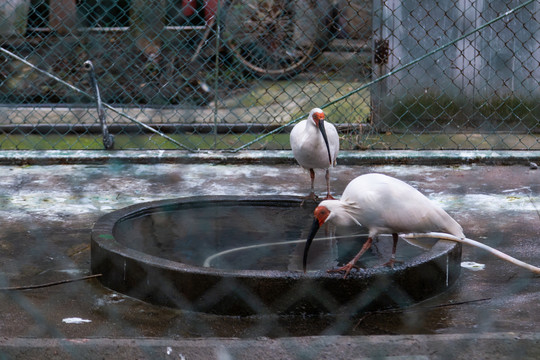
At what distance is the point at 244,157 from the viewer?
5.77 m

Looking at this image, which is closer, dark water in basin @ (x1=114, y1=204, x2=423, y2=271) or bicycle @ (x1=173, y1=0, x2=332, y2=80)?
dark water in basin @ (x1=114, y1=204, x2=423, y2=271)

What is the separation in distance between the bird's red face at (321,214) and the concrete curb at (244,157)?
2.42m

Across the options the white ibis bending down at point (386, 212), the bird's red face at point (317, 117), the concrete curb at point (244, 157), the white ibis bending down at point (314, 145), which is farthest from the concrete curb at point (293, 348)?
the concrete curb at point (244, 157)

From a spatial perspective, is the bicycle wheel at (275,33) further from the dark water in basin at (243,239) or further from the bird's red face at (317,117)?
the dark water in basin at (243,239)

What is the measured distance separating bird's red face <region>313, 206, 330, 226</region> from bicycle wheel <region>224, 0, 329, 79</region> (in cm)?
627

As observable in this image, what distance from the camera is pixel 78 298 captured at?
3.28m

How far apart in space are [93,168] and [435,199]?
2.34m

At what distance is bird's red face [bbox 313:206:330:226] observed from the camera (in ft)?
10.9

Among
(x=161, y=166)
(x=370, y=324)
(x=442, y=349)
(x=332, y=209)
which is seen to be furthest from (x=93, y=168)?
(x=442, y=349)

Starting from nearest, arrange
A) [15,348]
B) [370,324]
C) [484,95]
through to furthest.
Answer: [15,348], [370,324], [484,95]

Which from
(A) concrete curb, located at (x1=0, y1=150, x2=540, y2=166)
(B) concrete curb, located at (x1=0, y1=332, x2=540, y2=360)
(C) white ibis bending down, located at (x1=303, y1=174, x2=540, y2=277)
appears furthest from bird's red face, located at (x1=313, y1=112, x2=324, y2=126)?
(B) concrete curb, located at (x1=0, y1=332, x2=540, y2=360)

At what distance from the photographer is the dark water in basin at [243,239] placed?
145 inches

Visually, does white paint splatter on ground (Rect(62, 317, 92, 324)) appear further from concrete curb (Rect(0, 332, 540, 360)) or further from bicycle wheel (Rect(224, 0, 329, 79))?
bicycle wheel (Rect(224, 0, 329, 79))

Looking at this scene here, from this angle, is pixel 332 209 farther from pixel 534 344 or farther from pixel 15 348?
pixel 15 348
